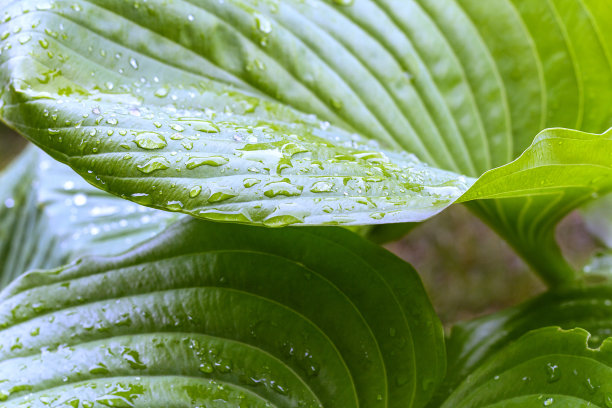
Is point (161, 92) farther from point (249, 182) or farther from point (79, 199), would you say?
point (79, 199)

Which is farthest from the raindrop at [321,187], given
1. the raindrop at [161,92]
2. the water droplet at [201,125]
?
the raindrop at [161,92]

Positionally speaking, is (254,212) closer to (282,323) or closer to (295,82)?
(282,323)

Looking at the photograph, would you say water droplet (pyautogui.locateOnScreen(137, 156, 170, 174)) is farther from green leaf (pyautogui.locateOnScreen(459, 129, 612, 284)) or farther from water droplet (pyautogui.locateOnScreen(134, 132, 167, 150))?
green leaf (pyautogui.locateOnScreen(459, 129, 612, 284))

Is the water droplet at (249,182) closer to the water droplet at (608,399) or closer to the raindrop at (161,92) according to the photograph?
the raindrop at (161,92)

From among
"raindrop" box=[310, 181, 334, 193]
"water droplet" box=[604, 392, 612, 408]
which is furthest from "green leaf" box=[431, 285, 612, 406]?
"raindrop" box=[310, 181, 334, 193]

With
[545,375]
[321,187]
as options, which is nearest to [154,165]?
[321,187]

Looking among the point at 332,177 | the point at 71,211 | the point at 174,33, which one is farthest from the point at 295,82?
the point at 71,211
